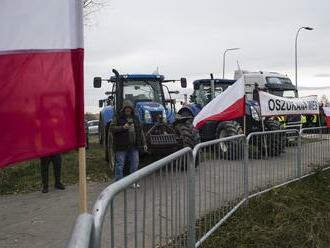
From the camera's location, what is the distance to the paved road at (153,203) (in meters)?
4.11

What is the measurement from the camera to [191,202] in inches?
227

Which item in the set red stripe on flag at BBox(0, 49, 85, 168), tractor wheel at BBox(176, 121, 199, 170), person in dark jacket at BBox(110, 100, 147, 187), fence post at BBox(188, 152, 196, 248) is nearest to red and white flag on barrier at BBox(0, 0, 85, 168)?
red stripe on flag at BBox(0, 49, 85, 168)

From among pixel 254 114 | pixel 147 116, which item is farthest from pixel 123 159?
pixel 254 114

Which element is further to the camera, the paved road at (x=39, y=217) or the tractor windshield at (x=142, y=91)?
the tractor windshield at (x=142, y=91)

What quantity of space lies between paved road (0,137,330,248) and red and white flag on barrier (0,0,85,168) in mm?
767

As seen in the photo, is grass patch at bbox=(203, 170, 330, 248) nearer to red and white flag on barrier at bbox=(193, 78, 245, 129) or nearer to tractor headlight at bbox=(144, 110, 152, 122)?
red and white flag on barrier at bbox=(193, 78, 245, 129)

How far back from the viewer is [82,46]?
4.39m

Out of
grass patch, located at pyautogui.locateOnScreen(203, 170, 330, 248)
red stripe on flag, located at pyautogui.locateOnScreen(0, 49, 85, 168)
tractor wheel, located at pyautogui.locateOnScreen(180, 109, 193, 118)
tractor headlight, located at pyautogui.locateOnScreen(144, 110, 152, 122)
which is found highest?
red stripe on flag, located at pyautogui.locateOnScreen(0, 49, 85, 168)

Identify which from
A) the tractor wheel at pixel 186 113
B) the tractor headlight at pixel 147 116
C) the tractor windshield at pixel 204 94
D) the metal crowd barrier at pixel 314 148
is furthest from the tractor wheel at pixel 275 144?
the tractor wheel at pixel 186 113

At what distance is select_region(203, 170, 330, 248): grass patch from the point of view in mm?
6564

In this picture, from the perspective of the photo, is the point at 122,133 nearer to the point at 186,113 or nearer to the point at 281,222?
the point at 281,222

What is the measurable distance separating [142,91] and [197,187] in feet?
25.8

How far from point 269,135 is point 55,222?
Answer: 153 inches

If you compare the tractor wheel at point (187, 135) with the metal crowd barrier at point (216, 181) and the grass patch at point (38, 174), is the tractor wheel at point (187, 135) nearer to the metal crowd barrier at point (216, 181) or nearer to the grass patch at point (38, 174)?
the grass patch at point (38, 174)
